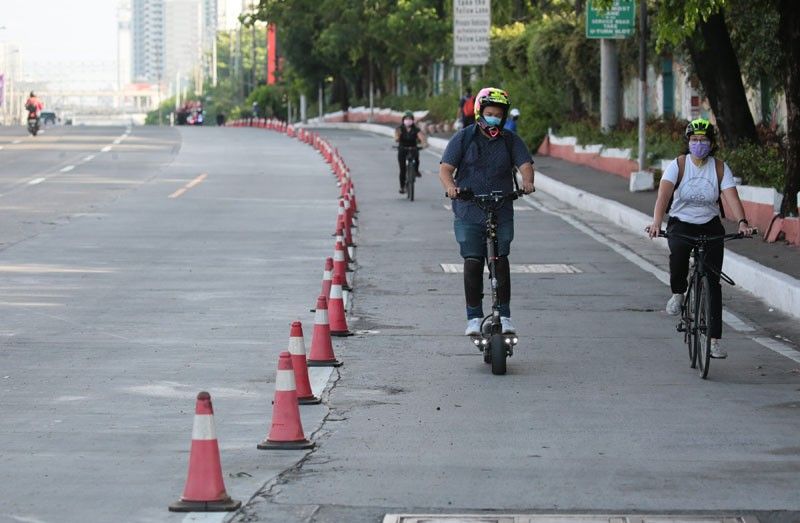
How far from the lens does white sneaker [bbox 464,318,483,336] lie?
43.5 ft

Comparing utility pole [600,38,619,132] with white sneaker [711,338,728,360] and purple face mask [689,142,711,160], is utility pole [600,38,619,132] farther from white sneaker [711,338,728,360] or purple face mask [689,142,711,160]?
white sneaker [711,338,728,360]

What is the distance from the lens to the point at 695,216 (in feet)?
43.4

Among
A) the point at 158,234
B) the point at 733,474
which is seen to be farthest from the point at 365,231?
the point at 733,474

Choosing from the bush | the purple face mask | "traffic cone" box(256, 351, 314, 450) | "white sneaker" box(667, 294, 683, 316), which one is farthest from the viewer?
the bush

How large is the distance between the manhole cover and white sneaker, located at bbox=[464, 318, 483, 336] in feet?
25.1

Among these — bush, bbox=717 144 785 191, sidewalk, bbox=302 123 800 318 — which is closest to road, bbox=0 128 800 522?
sidewalk, bbox=302 123 800 318

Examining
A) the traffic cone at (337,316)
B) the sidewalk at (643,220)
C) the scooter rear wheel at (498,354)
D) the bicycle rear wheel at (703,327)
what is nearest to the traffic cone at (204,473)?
the scooter rear wheel at (498,354)

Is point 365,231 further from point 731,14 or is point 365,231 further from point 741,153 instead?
point 731,14

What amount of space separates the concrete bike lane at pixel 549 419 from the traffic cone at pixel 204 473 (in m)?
0.15

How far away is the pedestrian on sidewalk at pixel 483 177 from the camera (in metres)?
13.2

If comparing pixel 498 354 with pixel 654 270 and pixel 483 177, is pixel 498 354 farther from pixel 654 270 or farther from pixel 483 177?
pixel 654 270

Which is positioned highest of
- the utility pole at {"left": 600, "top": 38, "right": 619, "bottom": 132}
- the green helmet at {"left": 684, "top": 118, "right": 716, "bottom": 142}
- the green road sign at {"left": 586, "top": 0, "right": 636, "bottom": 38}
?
the green road sign at {"left": 586, "top": 0, "right": 636, "bottom": 38}

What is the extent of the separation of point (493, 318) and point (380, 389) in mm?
1245

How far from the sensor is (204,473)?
8000 millimetres
